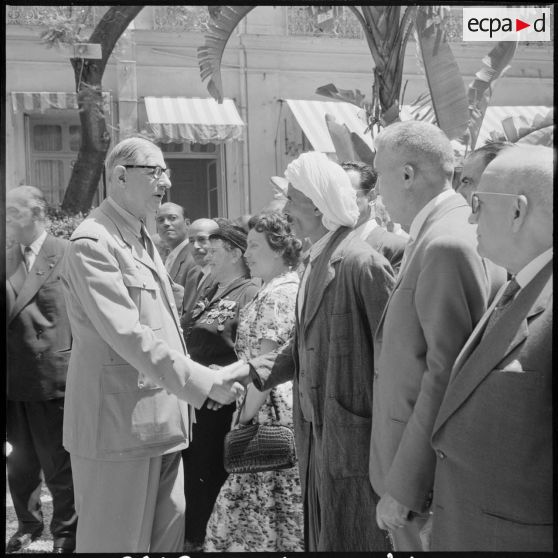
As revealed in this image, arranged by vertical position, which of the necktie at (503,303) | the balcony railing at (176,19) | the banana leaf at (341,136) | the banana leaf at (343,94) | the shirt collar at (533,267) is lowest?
the necktie at (503,303)

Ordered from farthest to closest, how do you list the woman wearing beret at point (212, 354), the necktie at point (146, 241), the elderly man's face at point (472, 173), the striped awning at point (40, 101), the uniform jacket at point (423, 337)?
1. the striped awning at point (40, 101)
2. the woman wearing beret at point (212, 354)
3. the elderly man's face at point (472, 173)
4. the necktie at point (146, 241)
5. the uniform jacket at point (423, 337)

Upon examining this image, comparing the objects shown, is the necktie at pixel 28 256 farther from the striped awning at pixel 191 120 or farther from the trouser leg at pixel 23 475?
the striped awning at pixel 191 120

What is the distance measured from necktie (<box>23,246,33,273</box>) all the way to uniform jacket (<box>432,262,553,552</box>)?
11.2ft

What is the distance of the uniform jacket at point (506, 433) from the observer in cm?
Result: 227

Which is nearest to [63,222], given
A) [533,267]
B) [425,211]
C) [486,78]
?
[486,78]

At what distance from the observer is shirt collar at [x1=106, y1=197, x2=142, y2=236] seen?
3748 mm

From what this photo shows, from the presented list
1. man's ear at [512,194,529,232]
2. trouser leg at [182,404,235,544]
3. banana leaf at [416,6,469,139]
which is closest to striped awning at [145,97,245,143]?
banana leaf at [416,6,469,139]

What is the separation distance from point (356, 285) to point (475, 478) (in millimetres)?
1184

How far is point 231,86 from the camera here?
48.7ft

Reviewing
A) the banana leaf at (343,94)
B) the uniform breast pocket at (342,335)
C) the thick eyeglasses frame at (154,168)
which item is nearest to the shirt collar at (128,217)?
the thick eyeglasses frame at (154,168)

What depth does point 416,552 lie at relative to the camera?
9.38ft

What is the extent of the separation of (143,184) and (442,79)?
115 inches

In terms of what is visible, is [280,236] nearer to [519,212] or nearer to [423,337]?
[423,337]

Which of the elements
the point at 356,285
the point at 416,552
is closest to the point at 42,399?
the point at 356,285
